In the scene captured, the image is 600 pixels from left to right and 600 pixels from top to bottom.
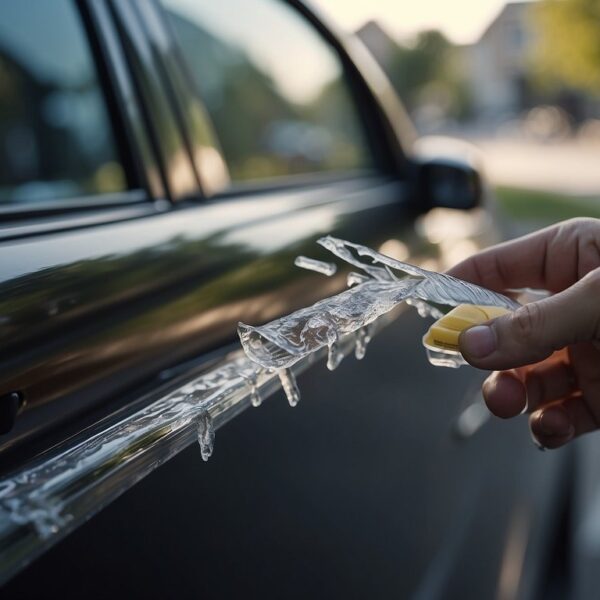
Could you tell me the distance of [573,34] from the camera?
2498 centimetres

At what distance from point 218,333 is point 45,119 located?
1658mm

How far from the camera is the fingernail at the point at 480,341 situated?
128cm

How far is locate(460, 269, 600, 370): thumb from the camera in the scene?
128cm

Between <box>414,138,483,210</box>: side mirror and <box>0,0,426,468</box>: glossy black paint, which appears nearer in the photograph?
<box>0,0,426,468</box>: glossy black paint

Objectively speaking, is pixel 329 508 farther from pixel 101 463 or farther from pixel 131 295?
pixel 101 463

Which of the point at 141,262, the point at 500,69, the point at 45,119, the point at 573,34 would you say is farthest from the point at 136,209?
the point at 500,69

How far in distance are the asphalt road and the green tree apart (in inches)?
965

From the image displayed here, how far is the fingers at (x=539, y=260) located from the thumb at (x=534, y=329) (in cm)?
36

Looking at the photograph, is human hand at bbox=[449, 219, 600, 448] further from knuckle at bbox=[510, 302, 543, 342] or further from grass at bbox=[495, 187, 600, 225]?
grass at bbox=[495, 187, 600, 225]

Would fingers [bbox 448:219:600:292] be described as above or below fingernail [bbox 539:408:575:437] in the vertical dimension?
above

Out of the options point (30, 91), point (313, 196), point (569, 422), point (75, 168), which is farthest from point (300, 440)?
point (30, 91)

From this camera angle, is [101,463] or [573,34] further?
[573,34]

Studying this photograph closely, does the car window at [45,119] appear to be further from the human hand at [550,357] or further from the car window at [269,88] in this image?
the human hand at [550,357]

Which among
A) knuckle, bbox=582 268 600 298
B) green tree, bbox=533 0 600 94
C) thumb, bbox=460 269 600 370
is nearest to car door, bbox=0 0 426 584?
thumb, bbox=460 269 600 370
